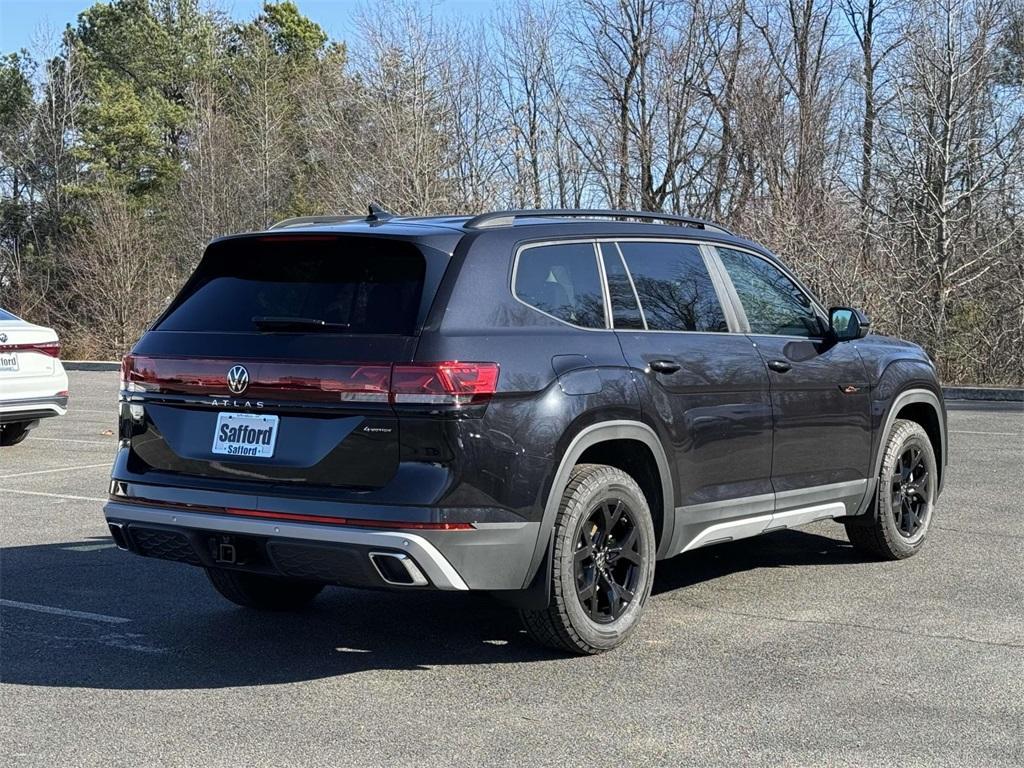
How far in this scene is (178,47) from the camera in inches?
2350

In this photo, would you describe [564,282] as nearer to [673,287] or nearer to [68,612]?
[673,287]

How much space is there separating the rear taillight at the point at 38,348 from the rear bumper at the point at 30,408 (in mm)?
457

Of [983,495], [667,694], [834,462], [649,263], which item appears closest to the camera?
[667,694]

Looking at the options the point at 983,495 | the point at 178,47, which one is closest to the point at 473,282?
the point at 983,495

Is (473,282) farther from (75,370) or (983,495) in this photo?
(75,370)

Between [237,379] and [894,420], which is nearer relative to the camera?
[237,379]

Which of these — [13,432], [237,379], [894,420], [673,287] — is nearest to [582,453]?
[673,287]

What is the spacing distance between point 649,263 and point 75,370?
2850cm

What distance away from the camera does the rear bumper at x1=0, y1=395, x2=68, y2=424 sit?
1306 cm

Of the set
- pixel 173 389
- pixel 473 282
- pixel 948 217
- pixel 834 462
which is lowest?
pixel 834 462

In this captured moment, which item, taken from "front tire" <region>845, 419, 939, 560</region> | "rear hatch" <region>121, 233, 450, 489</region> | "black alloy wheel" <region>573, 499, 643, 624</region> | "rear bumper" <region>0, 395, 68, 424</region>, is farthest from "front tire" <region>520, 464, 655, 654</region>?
"rear bumper" <region>0, 395, 68, 424</region>

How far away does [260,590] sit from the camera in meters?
6.55

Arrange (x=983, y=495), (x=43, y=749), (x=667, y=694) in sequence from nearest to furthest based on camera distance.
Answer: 1. (x=43, y=749)
2. (x=667, y=694)
3. (x=983, y=495)

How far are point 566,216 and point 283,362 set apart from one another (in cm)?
163
